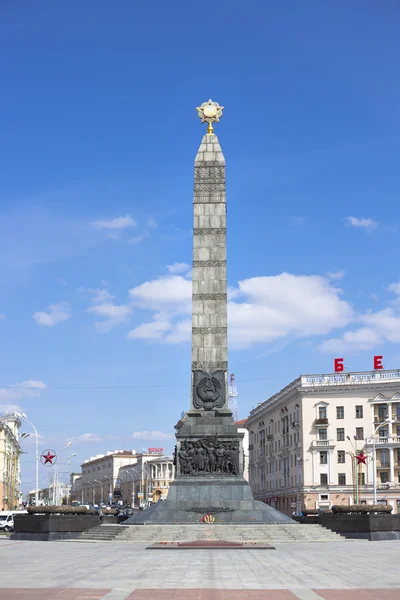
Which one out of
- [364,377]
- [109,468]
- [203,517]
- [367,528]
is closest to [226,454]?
[203,517]

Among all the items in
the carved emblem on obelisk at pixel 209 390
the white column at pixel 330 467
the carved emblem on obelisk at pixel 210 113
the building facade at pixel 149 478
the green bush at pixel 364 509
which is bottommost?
the building facade at pixel 149 478

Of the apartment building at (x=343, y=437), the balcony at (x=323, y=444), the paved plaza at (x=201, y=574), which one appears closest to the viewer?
the paved plaza at (x=201, y=574)

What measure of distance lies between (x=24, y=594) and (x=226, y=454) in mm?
20772

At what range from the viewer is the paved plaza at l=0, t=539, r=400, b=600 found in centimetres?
1390

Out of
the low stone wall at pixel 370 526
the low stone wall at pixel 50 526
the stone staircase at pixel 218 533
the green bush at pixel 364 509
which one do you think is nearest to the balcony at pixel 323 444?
the green bush at pixel 364 509

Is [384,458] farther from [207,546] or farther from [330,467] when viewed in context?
[207,546]

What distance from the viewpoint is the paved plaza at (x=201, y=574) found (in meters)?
13.9

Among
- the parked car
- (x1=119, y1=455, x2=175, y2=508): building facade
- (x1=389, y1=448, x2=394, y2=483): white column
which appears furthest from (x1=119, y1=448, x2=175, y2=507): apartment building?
the parked car

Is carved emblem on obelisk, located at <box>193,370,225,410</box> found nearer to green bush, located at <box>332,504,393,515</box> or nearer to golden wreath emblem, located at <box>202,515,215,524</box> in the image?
golden wreath emblem, located at <box>202,515,215,524</box>

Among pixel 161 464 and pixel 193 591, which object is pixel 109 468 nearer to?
pixel 161 464

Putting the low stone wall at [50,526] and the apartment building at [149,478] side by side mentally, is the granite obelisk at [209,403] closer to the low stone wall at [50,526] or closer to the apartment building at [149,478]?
the low stone wall at [50,526]

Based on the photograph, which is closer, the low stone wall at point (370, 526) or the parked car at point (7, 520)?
the low stone wall at point (370, 526)

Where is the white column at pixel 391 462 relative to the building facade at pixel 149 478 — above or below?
above

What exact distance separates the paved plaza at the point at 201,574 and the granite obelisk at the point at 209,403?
24.0ft
